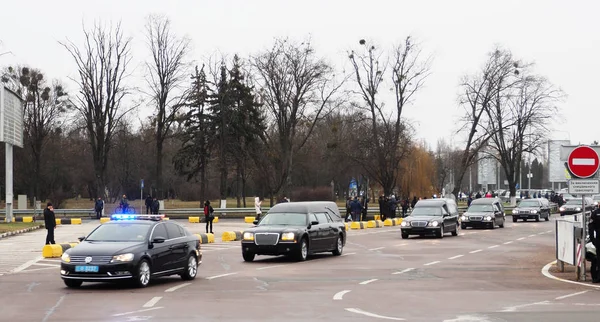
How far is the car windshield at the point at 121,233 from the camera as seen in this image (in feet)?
57.0

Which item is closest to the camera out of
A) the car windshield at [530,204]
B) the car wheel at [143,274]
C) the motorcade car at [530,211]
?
the car wheel at [143,274]

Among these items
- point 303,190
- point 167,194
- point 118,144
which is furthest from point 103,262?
point 167,194

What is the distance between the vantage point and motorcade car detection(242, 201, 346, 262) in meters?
Result: 23.7

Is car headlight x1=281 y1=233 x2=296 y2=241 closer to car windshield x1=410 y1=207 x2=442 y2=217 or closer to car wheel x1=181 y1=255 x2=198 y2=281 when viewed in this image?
car wheel x1=181 y1=255 x2=198 y2=281

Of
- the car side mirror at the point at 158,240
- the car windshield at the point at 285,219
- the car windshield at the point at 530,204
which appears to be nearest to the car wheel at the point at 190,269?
the car side mirror at the point at 158,240

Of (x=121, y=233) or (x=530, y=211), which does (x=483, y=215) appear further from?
(x=121, y=233)

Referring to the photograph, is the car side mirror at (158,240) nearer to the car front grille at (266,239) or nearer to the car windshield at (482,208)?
the car front grille at (266,239)

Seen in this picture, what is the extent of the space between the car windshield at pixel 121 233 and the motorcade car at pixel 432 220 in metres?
20.6

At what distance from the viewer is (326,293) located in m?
15.6

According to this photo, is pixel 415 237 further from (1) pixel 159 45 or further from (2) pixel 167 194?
(2) pixel 167 194

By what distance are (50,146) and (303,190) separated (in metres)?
27.0

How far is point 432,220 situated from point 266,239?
48.4ft

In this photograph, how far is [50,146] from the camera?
8506 centimetres

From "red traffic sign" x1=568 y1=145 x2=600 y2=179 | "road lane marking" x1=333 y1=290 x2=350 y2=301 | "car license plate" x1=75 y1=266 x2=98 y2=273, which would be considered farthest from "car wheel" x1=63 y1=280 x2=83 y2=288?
"red traffic sign" x1=568 y1=145 x2=600 y2=179
